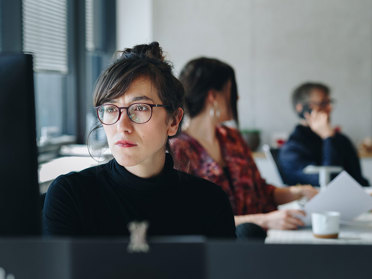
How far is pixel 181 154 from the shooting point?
5.90ft

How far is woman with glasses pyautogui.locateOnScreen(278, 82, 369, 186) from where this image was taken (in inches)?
119

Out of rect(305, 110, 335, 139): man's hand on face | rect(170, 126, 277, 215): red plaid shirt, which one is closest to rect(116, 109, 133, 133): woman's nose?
rect(170, 126, 277, 215): red plaid shirt

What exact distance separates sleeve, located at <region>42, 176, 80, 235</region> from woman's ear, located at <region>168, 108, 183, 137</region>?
0.75 feet

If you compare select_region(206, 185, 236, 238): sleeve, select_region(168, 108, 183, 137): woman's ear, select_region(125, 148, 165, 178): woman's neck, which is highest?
select_region(168, 108, 183, 137): woman's ear

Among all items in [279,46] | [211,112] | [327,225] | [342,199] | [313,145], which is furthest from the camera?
[279,46]

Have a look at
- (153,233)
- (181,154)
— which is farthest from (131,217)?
(181,154)

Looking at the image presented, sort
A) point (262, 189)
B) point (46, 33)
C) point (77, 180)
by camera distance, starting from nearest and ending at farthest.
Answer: point (77, 180), point (262, 189), point (46, 33)

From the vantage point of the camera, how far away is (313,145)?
10.3ft

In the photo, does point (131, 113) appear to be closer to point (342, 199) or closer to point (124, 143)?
point (124, 143)

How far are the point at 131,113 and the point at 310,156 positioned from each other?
2.36 m

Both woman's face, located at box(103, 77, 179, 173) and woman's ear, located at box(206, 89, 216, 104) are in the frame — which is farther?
woman's ear, located at box(206, 89, 216, 104)

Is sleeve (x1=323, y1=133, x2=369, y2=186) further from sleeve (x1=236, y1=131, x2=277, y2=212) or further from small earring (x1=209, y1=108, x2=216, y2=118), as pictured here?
small earring (x1=209, y1=108, x2=216, y2=118)

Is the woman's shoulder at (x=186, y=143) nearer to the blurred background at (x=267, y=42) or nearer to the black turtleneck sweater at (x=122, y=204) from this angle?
the black turtleneck sweater at (x=122, y=204)

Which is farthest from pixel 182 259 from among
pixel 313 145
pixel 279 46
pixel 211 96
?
pixel 279 46
